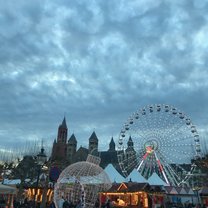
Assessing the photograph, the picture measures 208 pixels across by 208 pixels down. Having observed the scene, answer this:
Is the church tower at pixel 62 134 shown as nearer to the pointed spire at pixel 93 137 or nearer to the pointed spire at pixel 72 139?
the pointed spire at pixel 72 139

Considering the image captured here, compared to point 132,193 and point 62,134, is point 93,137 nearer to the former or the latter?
point 62,134

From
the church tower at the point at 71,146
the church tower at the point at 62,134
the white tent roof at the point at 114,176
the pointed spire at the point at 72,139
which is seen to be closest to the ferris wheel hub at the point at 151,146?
the white tent roof at the point at 114,176

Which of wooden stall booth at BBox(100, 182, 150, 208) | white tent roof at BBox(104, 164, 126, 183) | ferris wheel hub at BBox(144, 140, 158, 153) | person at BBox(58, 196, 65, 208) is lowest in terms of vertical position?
person at BBox(58, 196, 65, 208)

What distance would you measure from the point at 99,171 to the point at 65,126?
11840 cm

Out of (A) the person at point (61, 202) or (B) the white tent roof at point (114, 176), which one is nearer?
(A) the person at point (61, 202)

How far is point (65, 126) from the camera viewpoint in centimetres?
13912

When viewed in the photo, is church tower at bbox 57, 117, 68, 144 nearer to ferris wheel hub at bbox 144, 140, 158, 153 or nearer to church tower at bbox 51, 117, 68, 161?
church tower at bbox 51, 117, 68, 161

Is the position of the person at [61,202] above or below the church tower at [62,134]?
below

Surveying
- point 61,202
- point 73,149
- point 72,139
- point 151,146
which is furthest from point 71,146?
point 61,202

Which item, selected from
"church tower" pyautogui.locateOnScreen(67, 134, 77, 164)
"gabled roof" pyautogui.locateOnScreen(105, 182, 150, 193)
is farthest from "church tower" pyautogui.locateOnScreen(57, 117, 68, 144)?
"gabled roof" pyautogui.locateOnScreen(105, 182, 150, 193)

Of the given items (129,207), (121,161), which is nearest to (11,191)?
(129,207)

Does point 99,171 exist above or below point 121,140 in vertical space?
below

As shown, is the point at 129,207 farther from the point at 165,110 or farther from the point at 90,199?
the point at 165,110

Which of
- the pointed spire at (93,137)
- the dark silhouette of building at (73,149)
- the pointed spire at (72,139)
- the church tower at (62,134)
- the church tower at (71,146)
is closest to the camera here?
the dark silhouette of building at (73,149)
